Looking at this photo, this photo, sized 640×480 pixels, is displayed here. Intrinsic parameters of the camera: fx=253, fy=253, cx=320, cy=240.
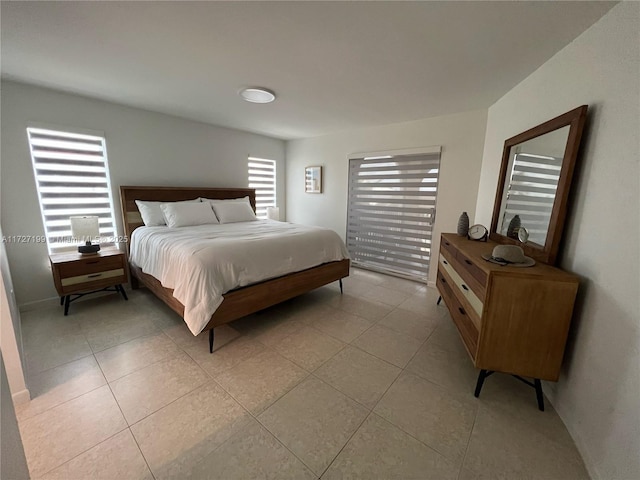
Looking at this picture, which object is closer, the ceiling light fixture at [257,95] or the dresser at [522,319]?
the dresser at [522,319]

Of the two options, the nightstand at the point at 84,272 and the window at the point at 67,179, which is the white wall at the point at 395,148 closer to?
the window at the point at 67,179

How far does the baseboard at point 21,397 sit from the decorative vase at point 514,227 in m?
3.54

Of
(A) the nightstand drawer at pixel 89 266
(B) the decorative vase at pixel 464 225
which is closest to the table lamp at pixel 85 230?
(A) the nightstand drawer at pixel 89 266

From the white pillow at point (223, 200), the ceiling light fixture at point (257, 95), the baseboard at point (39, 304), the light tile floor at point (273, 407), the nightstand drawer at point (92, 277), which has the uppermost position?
the ceiling light fixture at point (257, 95)

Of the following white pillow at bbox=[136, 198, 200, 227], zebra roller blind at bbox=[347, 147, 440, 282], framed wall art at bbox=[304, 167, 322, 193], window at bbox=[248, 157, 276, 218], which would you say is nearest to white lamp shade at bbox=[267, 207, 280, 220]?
window at bbox=[248, 157, 276, 218]

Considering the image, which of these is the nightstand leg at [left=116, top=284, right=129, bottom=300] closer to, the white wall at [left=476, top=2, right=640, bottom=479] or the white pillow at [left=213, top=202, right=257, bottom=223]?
the white pillow at [left=213, top=202, right=257, bottom=223]

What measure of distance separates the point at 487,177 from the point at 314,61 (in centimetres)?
222

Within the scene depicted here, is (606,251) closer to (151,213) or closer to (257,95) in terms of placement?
(257,95)

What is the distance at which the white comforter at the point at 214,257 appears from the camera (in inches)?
76.0

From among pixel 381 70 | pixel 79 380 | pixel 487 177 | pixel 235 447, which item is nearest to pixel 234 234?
pixel 79 380

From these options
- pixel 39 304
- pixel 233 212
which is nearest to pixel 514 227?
pixel 233 212

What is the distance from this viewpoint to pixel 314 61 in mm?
1930

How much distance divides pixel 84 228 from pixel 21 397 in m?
1.65

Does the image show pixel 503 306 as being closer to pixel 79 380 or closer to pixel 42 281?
pixel 79 380
